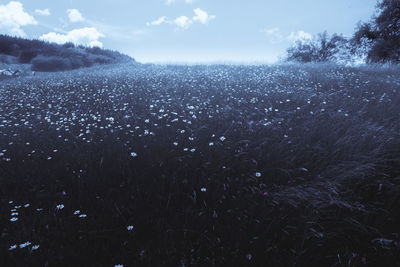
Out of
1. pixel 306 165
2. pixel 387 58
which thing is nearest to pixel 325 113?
pixel 306 165

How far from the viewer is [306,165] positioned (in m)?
3.27

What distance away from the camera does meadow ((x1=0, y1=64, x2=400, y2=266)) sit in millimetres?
2117

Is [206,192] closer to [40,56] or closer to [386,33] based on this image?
[386,33]

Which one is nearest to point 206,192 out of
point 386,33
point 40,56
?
point 386,33

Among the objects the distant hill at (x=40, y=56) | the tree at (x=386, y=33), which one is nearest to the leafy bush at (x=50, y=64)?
the distant hill at (x=40, y=56)

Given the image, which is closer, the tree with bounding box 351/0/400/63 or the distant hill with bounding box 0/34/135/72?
the tree with bounding box 351/0/400/63

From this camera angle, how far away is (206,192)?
2.87 meters

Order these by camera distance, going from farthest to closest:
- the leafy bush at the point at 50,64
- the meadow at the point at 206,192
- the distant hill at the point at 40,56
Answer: the distant hill at the point at 40,56 → the leafy bush at the point at 50,64 → the meadow at the point at 206,192

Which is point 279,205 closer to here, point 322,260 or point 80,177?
point 322,260

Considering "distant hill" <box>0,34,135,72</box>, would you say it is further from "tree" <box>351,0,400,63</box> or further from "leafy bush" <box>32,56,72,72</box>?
"tree" <box>351,0,400,63</box>

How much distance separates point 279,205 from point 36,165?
3854mm

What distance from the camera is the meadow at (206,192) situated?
2117 millimetres

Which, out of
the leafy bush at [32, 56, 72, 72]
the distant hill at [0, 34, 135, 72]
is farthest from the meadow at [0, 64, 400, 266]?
the distant hill at [0, 34, 135, 72]

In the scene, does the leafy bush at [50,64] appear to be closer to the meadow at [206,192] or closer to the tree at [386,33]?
the meadow at [206,192]
